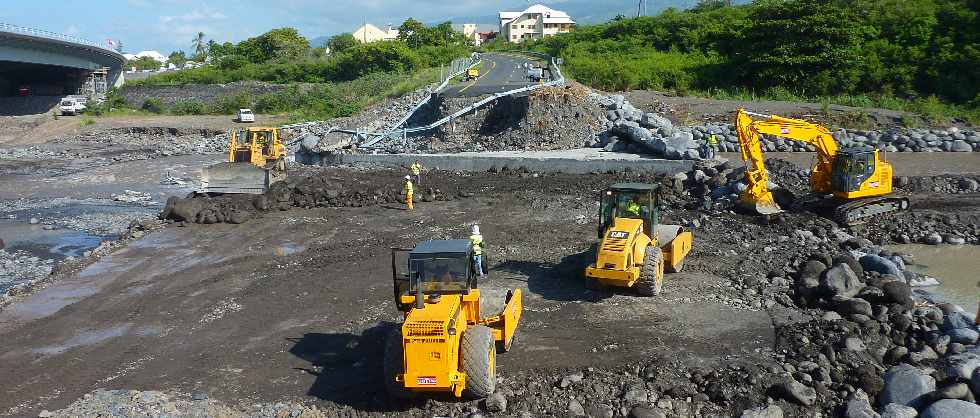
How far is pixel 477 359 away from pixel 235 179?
722 inches

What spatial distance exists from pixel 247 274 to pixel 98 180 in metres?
19.4

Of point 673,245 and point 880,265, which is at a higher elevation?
point 673,245

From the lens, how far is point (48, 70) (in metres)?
65.7

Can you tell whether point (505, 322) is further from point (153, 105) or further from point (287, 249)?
point (153, 105)

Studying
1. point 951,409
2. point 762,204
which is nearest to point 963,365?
point 951,409

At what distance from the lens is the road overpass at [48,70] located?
53188 millimetres

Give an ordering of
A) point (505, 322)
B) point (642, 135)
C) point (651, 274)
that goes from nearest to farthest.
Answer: point (505, 322) < point (651, 274) < point (642, 135)

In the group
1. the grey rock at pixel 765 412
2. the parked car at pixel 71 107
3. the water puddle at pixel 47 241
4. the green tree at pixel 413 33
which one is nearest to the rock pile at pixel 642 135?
the water puddle at pixel 47 241

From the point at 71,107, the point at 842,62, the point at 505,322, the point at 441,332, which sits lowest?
the point at 505,322

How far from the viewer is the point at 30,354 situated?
11.7 metres

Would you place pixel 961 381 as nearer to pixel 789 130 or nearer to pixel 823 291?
pixel 823 291

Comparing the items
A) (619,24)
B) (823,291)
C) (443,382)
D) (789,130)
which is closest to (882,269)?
(823,291)

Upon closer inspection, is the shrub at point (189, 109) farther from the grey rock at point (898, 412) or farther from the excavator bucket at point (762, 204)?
the grey rock at point (898, 412)

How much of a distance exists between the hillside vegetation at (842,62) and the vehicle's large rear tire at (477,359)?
124ft
